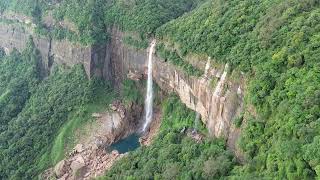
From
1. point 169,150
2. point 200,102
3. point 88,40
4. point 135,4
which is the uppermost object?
point 135,4

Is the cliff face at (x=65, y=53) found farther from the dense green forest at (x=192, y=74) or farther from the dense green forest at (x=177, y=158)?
the dense green forest at (x=177, y=158)

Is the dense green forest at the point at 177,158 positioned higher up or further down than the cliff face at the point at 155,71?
further down

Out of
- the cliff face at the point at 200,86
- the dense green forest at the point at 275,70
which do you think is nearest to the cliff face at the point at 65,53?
the cliff face at the point at 200,86

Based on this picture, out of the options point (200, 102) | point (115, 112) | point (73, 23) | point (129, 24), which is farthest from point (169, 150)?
point (73, 23)

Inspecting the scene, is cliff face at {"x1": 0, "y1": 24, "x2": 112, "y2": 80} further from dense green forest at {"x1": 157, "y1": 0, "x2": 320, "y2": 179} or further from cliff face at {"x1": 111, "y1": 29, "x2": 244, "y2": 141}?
dense green forest at {"x1": 157, "y1": 0, "x2": 320, "y2": 179}

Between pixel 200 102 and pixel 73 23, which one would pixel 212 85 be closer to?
pixel 200 102

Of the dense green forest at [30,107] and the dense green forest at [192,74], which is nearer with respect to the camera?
the dense green forest at [192,74]
